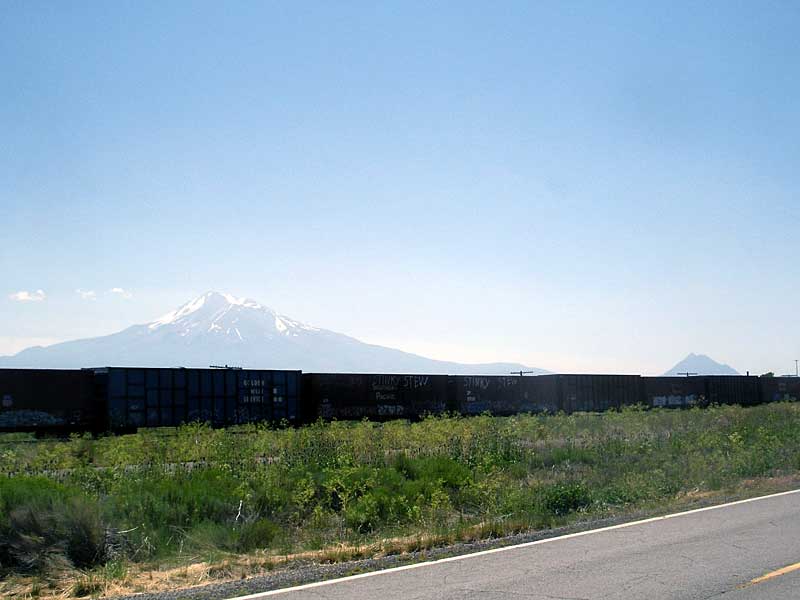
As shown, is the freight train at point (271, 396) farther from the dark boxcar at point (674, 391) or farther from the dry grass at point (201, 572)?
the dry grass at point (201, 572)

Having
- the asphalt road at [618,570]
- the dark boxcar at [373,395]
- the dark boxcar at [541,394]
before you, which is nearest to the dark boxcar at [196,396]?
the dark boxcar at [373,395]

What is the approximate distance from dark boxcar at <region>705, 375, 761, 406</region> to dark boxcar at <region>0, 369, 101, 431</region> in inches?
1670

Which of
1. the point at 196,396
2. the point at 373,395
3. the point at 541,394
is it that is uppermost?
the point at 196,396

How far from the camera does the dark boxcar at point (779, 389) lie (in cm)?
6066

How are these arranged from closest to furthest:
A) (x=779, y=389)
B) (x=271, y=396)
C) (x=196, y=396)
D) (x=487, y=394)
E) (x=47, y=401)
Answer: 1. (x=47, y=401)
2. (x=196, y=396)
3. (x=271, y=396)
4. (x=487, y=394)
5. (x=779, y=389)

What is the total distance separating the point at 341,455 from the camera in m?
16.9

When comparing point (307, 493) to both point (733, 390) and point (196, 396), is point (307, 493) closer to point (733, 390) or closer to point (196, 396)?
point (196, 396)

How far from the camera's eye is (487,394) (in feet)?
139

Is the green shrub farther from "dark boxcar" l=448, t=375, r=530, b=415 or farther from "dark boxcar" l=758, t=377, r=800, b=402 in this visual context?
"dark boxcar" l=758, t=377, r=800, b=402

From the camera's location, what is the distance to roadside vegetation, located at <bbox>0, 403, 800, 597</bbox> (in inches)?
398

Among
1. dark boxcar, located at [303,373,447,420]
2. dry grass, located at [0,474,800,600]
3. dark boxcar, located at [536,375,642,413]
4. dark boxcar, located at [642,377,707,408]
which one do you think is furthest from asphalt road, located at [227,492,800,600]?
dark boxcar, located at [642,377,707,408]

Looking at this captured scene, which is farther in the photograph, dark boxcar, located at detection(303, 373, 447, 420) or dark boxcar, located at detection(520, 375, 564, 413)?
dark boxcar, located at detection(520, 375, 564, 413)

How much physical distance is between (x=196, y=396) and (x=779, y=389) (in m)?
51.9

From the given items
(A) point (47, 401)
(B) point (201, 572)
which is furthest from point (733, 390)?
(B) point (201, 572)
